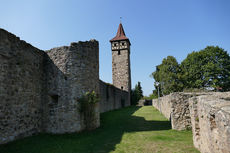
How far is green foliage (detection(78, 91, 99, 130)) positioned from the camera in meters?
7.61

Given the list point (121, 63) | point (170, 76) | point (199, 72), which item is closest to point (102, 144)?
point (170, 76)

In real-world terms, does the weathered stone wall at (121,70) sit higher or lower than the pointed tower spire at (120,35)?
lower

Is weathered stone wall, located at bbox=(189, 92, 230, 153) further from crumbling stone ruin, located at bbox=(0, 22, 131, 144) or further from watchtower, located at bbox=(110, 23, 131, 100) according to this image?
watchtower, located at bbox=(110, 23, 131, 100)

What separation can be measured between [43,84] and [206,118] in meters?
7.23

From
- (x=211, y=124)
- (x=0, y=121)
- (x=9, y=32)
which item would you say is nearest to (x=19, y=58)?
(x=9, y=32)

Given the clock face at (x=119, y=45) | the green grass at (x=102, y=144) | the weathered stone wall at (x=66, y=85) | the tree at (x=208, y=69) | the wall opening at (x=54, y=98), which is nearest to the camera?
the green grass at (x=102, y=144)

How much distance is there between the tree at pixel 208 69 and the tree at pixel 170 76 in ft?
3.53

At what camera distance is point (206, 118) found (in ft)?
11.3

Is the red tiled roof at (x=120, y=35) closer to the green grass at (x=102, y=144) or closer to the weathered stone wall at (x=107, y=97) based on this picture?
the weathered stone wall at (x=107, y=97)

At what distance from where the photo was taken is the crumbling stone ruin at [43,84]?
5984 millimetres

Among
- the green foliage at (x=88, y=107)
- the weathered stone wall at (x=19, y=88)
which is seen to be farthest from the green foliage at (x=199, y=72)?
the weathered stone wall at (x=19, y=88)

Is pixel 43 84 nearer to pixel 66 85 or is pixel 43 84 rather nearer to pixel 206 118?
pixel 66 85

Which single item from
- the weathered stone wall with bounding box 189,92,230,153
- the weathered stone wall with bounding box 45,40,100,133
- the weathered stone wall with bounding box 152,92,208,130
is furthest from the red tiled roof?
the weathered stone wall with bounding box 189,92,230,153

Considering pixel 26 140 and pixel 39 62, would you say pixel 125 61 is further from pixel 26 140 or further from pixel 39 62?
pixel 26 140
